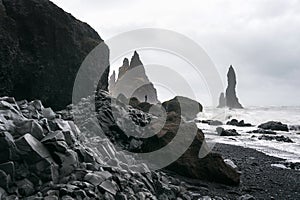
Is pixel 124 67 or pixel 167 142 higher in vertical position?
pixel 124 67

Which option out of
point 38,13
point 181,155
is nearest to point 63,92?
point 38,13

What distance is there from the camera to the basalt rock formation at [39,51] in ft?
36.6

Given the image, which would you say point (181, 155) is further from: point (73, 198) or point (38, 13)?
point (38, 13)

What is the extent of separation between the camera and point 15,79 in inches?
445

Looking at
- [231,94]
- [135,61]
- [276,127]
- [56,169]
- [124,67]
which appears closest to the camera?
[56,169]

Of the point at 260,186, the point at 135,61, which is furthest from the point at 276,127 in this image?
the point at 135,61

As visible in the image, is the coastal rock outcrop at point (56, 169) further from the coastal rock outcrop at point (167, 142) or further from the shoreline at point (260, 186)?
the coastal rock outcrop at point (167, 142)

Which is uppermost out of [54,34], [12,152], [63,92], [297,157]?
[54,34]

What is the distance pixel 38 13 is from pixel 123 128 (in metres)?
6.01

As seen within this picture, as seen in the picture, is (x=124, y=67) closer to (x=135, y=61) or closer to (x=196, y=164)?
(x=135, y=61)

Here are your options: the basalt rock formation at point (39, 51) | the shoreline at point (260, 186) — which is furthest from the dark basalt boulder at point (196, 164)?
the basalt rock formation at point (39, 51)

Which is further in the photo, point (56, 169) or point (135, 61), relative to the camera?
point (135, 61)

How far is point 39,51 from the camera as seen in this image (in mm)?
12039

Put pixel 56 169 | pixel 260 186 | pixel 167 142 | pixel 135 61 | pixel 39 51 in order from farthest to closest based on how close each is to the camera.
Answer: pixel 135 61
pixel 39 51
pixel 167 142
pixel 260 186
pixel 56 169
